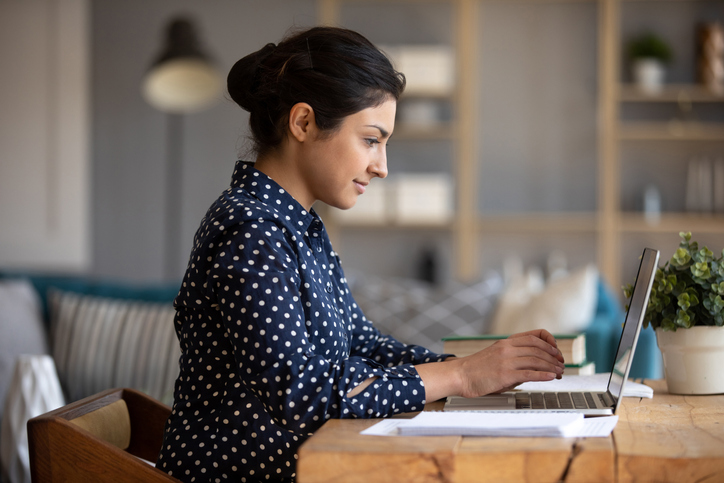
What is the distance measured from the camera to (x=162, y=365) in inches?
117

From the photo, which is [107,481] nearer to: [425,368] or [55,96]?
[425,368]

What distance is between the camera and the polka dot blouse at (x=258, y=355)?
3.26ft

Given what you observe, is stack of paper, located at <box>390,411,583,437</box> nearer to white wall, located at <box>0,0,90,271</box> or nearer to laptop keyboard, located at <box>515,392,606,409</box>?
laptop keyboard, located at <box>515,392,606,409</box>

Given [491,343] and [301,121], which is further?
[491,343]

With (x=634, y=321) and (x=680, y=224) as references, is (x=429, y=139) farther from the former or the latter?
(x=634, y=321)

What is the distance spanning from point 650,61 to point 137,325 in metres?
3.14

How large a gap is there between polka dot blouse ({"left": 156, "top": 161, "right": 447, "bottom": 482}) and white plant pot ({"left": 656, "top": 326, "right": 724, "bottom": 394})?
0.48m

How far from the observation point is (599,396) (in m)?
1.14

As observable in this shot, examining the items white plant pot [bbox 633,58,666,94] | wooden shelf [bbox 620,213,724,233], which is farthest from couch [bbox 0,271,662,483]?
white plant pot [bbox 633,58,666,94]

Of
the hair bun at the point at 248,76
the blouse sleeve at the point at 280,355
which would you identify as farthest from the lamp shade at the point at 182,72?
the blouse sleeve at the point at 280,355

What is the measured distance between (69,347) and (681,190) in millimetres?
3486

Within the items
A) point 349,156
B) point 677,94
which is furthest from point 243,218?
point 677,94

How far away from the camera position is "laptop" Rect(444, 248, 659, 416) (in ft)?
3.39

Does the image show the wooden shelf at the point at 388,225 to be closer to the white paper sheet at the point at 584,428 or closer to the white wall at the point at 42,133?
the white wall at the point at 42,133
